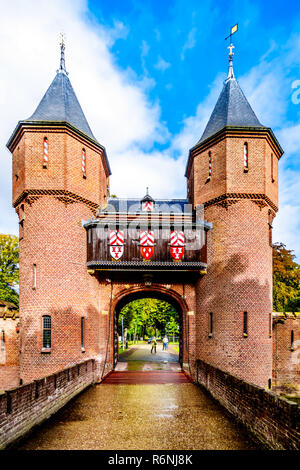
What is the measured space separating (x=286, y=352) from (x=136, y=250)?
10.2 metres

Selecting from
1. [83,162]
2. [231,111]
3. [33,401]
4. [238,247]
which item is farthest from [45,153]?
[33,401]

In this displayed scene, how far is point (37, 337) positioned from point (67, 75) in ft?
46.1

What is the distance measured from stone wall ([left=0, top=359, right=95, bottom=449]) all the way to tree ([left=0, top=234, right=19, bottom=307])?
23.6 metres

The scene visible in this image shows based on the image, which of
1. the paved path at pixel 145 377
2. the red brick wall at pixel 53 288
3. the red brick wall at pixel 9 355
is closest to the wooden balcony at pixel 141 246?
the red brick wall at pixel 53 288

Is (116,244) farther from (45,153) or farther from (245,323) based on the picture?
(245,323)

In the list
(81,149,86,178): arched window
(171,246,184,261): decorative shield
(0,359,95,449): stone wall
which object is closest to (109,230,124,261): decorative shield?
(171,246,184,261): decorative shield

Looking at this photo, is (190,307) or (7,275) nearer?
(190,307)

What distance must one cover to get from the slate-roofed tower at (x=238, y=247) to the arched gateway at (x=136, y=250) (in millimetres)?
46

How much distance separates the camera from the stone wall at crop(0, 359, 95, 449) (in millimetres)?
6574
